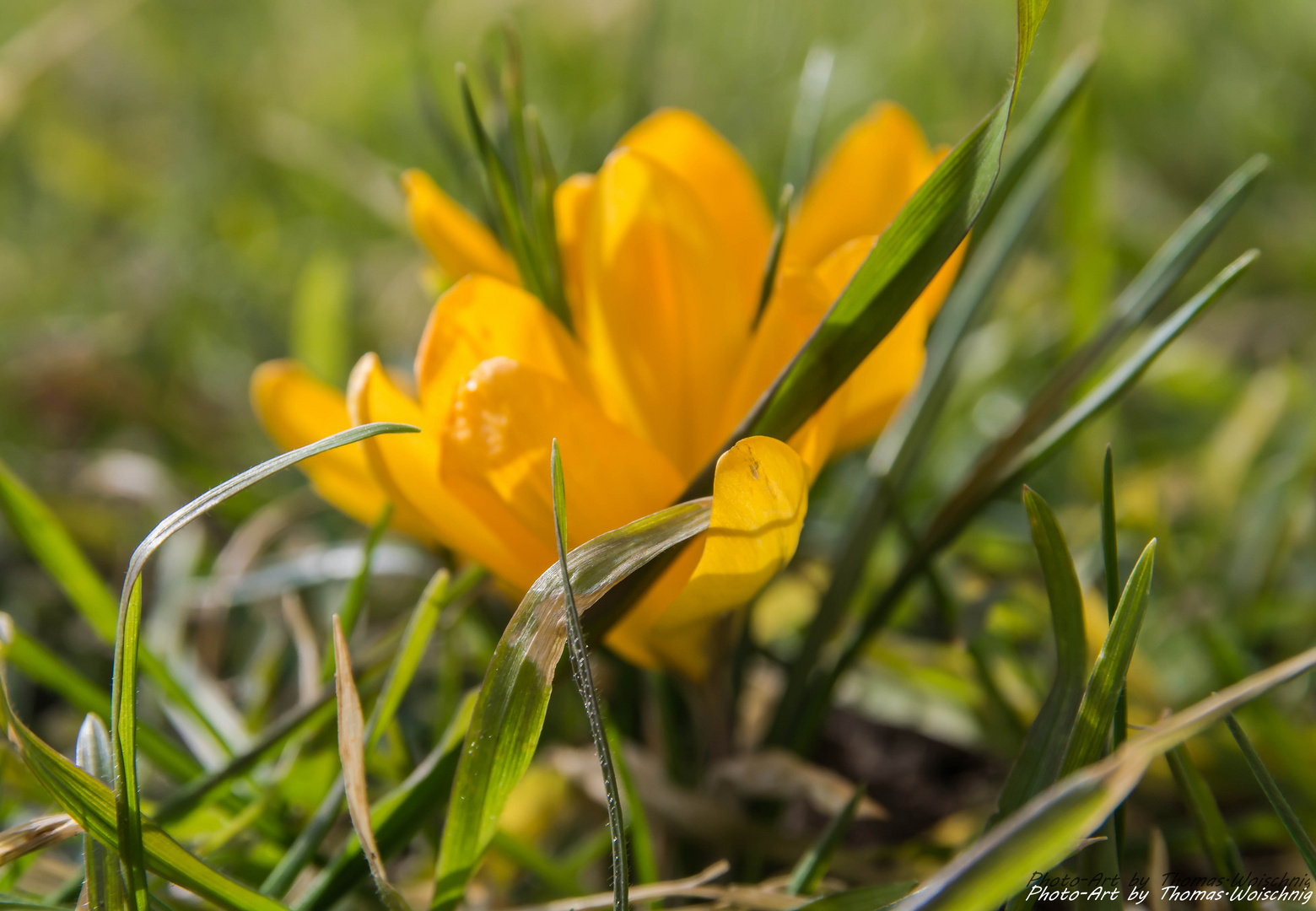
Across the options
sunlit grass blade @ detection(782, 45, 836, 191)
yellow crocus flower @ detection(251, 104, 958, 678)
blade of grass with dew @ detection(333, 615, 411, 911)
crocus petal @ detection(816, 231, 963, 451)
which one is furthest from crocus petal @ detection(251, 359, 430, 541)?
sunlit grass blade @ detection(782, 45, 836, 191)

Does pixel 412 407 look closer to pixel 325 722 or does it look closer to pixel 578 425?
pixel 578 425

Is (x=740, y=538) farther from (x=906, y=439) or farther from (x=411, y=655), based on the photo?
(x=906, y=439)

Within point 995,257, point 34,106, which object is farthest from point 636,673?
point 34,106

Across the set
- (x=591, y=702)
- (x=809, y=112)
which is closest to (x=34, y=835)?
(x=591, y=702)

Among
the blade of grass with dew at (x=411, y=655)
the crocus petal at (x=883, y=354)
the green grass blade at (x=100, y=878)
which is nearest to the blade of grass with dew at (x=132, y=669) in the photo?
the green grass blade at (x=100, y=878)

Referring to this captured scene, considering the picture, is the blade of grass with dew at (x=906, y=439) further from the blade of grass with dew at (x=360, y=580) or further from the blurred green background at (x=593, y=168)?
the blade of grass with dew at (x=360, y=580)
